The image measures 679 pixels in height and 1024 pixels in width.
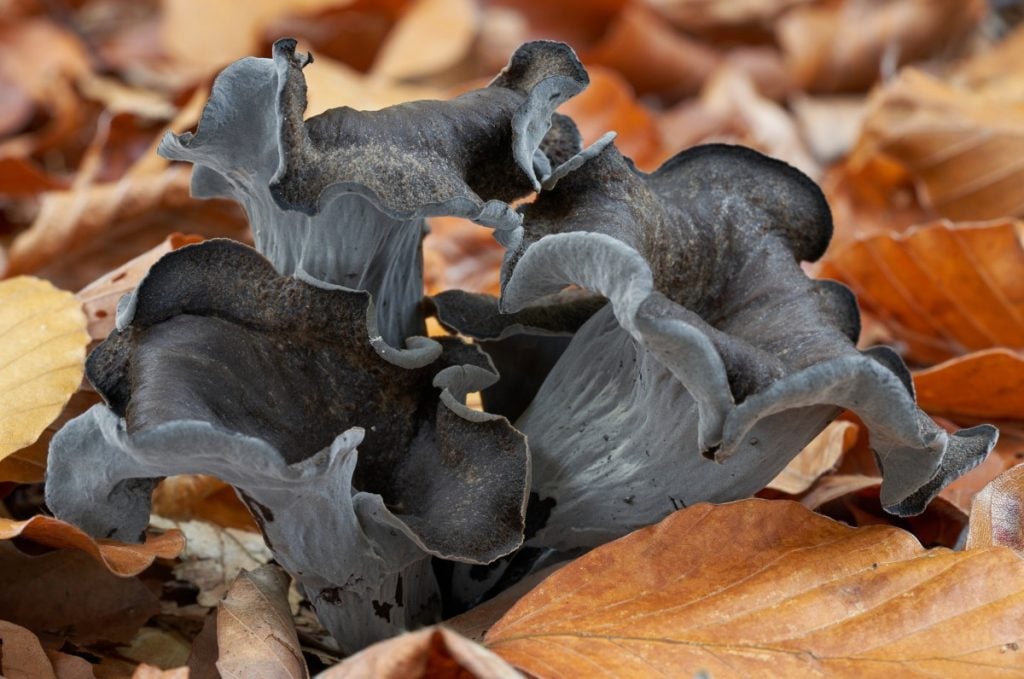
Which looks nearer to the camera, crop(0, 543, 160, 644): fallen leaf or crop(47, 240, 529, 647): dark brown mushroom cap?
crop(47, 240, 529, 647): dark brown mushroom cap

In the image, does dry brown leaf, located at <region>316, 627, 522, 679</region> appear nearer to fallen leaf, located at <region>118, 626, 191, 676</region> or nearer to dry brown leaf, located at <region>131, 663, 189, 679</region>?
dry brown leaf, located at <region>131, 663, 189, 679</region>

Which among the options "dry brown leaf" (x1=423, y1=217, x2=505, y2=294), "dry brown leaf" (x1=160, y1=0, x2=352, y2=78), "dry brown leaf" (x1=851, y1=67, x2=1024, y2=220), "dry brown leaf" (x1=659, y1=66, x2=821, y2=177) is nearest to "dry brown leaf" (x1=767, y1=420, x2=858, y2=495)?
"dry brown leaf" (x1=423, y1=217, x2=505, y2=294)

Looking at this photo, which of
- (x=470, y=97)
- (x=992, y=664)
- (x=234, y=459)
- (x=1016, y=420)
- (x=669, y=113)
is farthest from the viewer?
(x=669, y=113)

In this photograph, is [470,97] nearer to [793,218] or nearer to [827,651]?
[793,218]

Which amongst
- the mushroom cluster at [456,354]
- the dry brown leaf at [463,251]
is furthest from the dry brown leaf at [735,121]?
the mushroom cluster at [456,354]

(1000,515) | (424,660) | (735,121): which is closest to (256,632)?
(424,660)

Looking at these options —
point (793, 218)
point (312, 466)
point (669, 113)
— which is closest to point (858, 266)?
point (793, 218)

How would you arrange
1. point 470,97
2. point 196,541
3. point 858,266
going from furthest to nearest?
point 858,266, point 196,541, point 470,97
